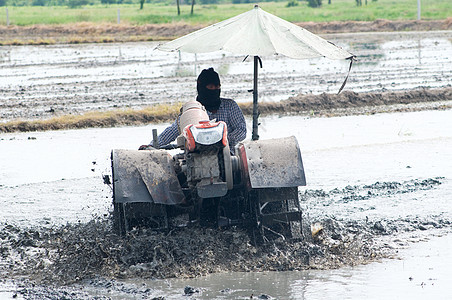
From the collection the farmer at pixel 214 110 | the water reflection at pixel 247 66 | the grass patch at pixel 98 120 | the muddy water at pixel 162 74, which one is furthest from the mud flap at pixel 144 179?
the water reflection at pixel 247 66

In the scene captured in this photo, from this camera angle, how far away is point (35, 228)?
26.6 feet

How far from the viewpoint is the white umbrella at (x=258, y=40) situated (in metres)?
7.04

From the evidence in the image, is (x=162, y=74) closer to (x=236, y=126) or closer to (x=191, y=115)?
(x=236, y=126)

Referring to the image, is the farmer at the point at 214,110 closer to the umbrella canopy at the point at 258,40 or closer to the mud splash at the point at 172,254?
the umbrella canopy at the point at 258,40

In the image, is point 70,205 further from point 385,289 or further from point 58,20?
point 58,20

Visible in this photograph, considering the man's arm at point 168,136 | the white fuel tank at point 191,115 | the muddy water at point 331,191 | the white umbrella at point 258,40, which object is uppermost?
the white umbrella at point 258,40

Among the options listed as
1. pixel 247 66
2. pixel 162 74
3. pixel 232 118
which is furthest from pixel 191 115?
pixel 247 66

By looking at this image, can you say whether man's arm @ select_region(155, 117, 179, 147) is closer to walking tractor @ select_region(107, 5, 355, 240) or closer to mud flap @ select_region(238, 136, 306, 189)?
walking tractor @ select_region(107, 5, 355, 240)

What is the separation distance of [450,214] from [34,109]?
35.3 feet

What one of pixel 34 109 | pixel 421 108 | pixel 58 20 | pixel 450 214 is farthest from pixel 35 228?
pixel 58 20

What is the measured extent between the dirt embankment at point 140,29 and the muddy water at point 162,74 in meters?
4.58

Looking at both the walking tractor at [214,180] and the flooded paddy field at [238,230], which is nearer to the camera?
the walking tractor at [214,180]

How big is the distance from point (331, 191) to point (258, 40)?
3.15 metres

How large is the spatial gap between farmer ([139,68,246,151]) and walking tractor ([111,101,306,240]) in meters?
0.52
